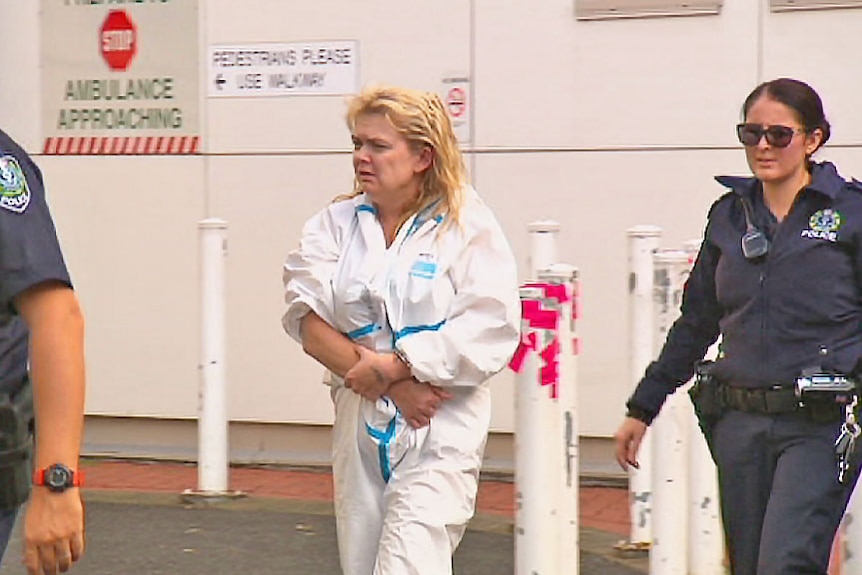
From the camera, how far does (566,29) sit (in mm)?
8953

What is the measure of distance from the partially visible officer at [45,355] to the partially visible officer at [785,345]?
202cm

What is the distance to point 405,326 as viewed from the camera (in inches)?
185

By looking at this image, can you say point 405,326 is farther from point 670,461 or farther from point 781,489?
point 670,461

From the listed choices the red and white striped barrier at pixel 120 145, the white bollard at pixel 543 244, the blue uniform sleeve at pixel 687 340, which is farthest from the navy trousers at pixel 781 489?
the red and white striped barrier at pixel 120 145

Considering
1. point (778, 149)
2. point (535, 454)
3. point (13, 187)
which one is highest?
point (778, 149)

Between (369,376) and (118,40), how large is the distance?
5552mm

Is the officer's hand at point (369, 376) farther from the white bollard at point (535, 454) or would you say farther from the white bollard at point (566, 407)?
the white bollard at point (566, 407)

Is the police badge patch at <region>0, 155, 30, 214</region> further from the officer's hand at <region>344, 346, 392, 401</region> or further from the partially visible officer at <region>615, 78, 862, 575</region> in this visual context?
the partially visible officer at <region>615, 78, 862, 575</region>

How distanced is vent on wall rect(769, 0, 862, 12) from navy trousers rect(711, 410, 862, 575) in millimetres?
4225

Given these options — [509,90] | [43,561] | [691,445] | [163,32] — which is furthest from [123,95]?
[43,561]

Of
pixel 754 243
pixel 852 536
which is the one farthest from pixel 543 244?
pixel 754 243

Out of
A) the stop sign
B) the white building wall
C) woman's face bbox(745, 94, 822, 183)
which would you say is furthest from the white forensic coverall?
the stop sign

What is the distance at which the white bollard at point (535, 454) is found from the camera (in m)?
5.62

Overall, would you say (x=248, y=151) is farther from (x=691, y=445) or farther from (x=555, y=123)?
(x=691, y=445)
